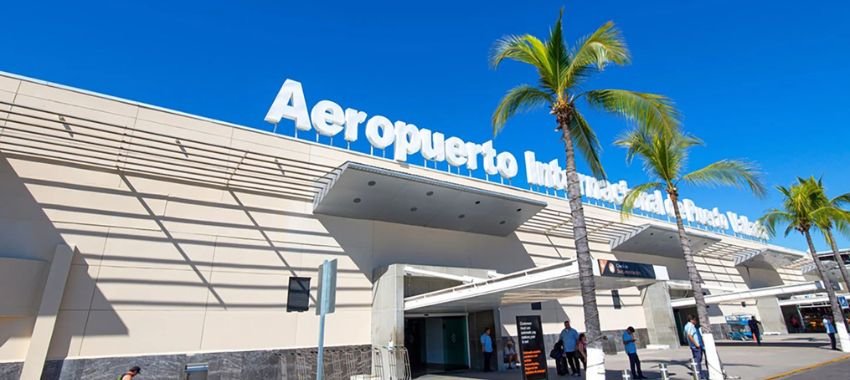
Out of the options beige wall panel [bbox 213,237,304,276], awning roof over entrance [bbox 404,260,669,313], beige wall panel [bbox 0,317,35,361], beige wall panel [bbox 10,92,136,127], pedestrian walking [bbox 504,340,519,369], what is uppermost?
beige wall panel [bbox 10,92,136,127]

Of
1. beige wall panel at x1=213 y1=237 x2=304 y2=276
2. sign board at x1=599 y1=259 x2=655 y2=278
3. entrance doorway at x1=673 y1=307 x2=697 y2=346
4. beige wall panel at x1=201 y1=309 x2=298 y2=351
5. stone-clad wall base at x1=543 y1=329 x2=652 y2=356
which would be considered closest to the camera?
sign board at x1=599 y1=259 x2=655 y2=278

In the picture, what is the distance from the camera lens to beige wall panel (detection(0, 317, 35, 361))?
10.6 metres

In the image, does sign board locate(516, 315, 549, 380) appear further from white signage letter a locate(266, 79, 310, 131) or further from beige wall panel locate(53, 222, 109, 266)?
beige wall panel locate(53, 222, 109, 266)

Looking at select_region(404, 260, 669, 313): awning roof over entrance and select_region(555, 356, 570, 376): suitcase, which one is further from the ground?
select_region(404, 260, 669, 313): awning roof over entrance

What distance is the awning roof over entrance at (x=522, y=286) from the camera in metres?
10.4

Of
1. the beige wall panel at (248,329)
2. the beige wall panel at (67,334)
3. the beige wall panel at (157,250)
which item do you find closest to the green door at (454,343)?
the beige wall panel at (248,329)

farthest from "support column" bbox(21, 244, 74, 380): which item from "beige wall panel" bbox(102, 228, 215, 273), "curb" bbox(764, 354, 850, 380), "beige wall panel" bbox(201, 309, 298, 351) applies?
"curb" bbox(764, 354, 850, 380)

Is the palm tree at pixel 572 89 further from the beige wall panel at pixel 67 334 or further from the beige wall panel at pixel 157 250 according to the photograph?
the beige wall panel at pixel 67 334

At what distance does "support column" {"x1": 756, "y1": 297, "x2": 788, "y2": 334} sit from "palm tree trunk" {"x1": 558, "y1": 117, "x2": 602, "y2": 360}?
3587 centimetres

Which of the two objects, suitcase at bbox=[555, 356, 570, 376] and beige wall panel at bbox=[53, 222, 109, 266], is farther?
suitcase at bbox=[555, 356, 570, 376]

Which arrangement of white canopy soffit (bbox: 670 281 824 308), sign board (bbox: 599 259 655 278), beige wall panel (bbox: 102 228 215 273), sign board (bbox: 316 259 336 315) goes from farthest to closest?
white canopy soffit (bbox: 670 281 824 308) → beige wall panel (bbox: 102 228 215 273) → sign board (bbox: 599 259 655 278) → sign board (bbox: 316 259 336 315)

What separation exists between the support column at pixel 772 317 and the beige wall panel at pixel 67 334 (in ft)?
146

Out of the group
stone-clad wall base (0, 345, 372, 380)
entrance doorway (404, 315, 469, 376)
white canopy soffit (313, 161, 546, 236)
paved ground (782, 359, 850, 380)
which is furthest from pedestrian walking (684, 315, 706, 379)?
stone-clad wall base (0, 345, 372, 380)

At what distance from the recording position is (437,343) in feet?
63.9
